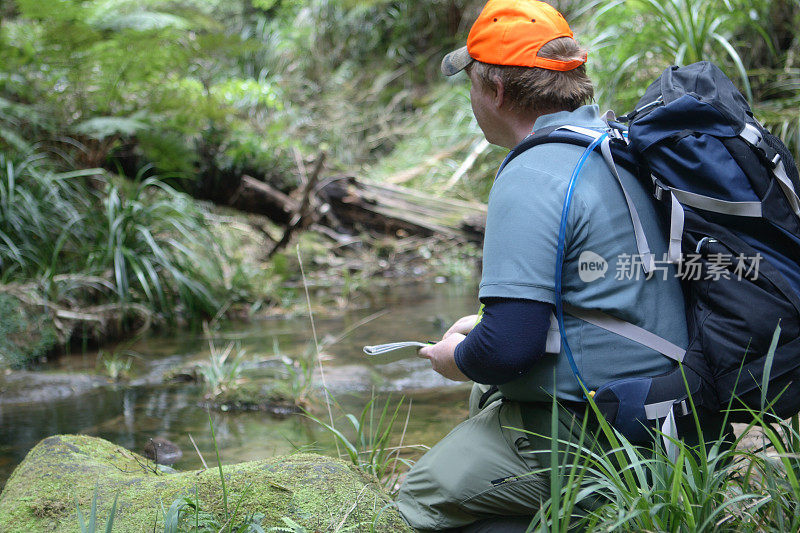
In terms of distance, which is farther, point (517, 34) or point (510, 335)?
point (517, 34)

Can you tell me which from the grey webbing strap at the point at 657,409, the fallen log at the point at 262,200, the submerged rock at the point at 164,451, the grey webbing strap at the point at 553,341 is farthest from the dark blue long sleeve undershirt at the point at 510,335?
the fallen log at the point at 262,200

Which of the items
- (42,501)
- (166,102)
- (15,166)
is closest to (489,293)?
(42,501)

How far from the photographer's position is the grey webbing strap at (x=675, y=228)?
1441 millimetres

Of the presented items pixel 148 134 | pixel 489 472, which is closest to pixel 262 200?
pixel 148 134

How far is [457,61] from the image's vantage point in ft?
5.82

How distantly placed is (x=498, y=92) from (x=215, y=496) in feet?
3.94

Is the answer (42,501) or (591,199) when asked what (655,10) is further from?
(42,501)

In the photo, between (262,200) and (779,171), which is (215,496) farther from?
(262,200)

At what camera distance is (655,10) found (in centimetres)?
459

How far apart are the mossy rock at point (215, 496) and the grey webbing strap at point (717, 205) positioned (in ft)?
3.15

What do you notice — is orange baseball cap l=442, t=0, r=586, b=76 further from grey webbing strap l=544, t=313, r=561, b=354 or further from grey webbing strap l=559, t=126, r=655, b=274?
grey webbing strap l=544, t=313, r=561, b=354

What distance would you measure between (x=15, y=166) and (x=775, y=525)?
5.15 m

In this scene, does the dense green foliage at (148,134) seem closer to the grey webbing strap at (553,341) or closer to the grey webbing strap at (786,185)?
the grey webbing strap at (786,185)

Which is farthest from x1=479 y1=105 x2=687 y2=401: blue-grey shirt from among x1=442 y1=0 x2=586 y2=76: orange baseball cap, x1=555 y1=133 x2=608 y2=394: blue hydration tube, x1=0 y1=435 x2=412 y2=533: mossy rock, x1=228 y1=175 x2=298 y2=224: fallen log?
x1=228 y1=175 x2=298 y2=224: fallen log
